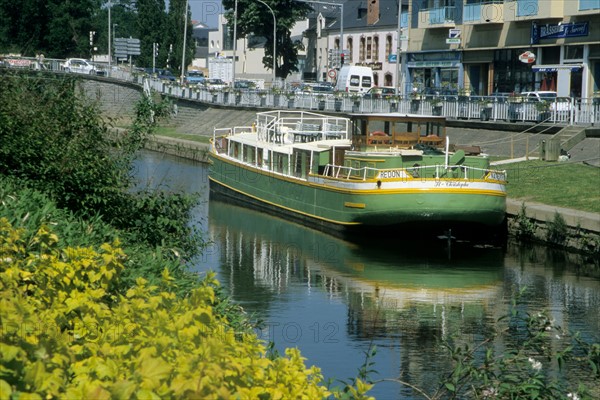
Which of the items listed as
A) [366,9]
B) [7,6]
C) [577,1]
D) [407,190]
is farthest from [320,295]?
[7,6]

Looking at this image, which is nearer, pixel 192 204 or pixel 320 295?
pixel 192 204

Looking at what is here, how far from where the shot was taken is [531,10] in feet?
163

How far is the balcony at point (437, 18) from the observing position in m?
56.4

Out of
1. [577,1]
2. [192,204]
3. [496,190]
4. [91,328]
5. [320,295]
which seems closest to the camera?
[91,328]

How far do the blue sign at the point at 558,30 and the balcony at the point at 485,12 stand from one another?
268cm

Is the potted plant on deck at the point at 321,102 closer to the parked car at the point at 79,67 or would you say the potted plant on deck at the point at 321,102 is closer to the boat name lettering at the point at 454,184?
the boat name lettering at the point at 454,184

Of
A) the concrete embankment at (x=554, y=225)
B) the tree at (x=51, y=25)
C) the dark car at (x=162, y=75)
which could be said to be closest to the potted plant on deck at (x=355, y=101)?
the concrete embankment at (x=554, y=225)

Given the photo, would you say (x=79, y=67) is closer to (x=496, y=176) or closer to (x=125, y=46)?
(x=125, y=46)

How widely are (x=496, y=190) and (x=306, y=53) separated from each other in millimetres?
83577

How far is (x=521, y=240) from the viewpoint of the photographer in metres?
28.5

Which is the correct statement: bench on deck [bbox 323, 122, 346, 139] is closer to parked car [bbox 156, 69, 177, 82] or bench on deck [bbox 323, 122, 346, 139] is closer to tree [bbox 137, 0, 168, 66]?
parked car [bbox 156, 69, 177, 82]

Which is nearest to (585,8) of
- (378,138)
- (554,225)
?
(378,138)

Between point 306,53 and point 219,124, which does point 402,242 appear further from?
point 306,53

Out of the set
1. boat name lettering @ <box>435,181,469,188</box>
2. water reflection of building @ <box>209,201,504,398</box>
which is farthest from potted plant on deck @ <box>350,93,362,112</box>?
boat name lettering @ <box>435,181,469,188</box>
